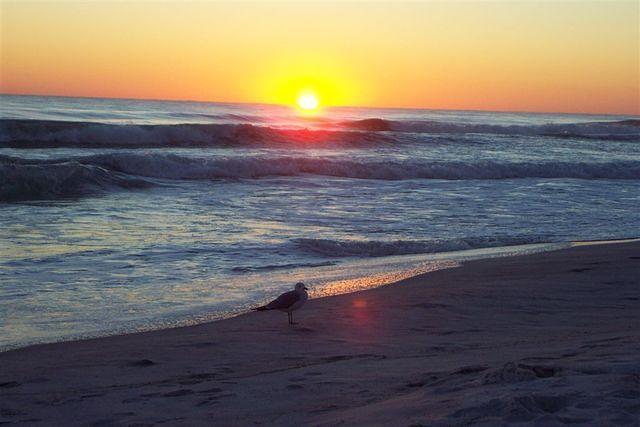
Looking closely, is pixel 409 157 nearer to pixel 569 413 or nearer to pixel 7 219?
pixel 7 219

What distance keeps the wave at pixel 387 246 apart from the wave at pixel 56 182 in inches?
291

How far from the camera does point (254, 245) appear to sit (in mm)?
10469

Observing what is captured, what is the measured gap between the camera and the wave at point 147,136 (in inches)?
1171

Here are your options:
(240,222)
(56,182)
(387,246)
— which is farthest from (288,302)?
(56,182)

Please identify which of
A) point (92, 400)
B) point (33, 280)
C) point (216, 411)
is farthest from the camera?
point (33, 280)

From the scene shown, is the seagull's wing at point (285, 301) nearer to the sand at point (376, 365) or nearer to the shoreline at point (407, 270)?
the sand at point (376, 365)

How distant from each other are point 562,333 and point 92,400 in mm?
3244

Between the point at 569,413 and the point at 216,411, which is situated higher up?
the point at 569,413

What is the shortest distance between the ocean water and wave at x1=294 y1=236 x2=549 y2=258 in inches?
1.2

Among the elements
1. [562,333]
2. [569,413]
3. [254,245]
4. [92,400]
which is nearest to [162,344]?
[92,400]

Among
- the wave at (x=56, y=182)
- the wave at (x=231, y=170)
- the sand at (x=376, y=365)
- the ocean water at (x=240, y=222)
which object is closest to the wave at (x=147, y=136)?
the ocean water at (x=240, y=222)

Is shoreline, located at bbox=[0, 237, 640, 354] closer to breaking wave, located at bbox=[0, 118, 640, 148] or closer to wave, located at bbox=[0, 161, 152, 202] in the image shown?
wave, located at bbox=[0, 161, 152, 202]

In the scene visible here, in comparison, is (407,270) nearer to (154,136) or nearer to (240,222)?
(240,222)

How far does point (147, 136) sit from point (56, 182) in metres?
15.2
